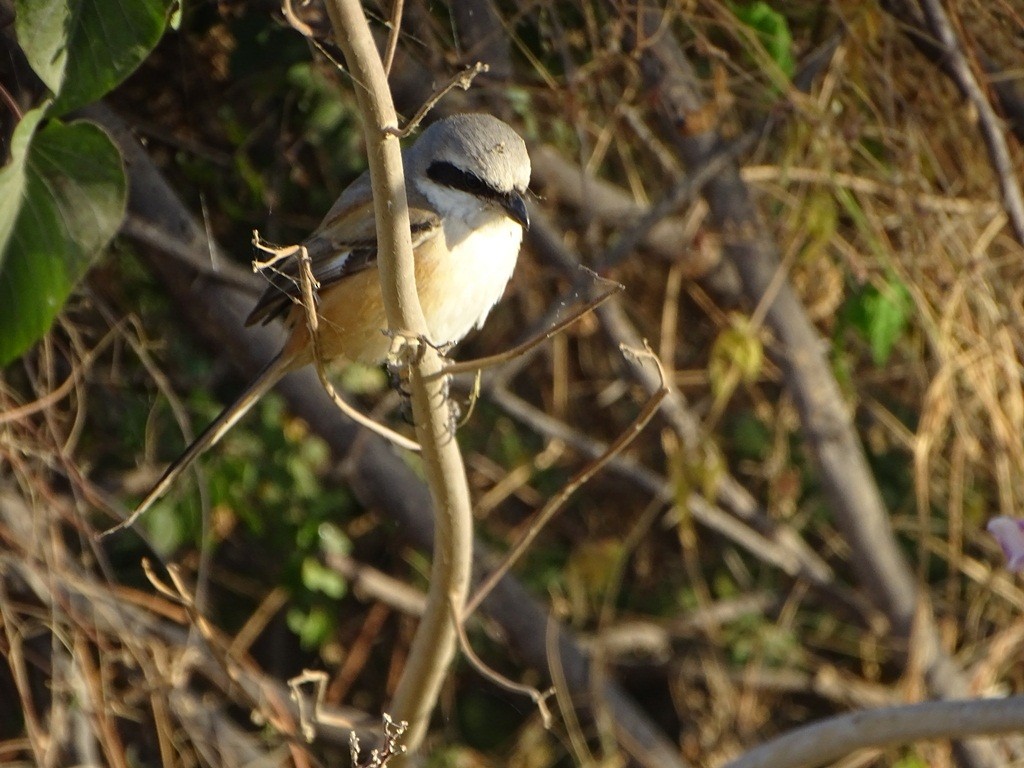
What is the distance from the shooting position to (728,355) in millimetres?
4215

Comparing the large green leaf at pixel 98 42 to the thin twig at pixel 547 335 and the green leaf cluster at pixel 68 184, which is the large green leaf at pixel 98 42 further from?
the thin twig at pixel 547 335

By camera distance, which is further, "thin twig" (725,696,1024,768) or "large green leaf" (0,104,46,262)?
"large green leaf" (0,104,46,262)

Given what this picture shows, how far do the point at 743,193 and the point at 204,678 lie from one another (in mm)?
2583


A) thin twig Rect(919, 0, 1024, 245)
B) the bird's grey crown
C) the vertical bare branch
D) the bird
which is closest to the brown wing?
the bird

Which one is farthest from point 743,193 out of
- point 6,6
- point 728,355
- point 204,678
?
point 204,678

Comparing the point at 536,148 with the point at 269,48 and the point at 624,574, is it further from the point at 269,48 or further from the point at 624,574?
the point at 624,574

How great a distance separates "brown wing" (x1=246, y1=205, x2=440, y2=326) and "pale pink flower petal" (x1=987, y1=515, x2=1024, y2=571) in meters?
1.51

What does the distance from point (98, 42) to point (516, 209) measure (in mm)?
962

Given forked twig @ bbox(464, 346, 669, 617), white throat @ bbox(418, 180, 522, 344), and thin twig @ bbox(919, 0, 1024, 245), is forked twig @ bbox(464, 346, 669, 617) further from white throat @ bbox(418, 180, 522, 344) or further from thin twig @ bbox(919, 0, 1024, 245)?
thin twig @ bbox(919, 0, 1024, 245)

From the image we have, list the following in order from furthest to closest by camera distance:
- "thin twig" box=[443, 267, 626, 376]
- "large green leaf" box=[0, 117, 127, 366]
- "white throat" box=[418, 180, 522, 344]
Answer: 1. "white throat" box=[418, 180, 522, 344]
2. "large green leaf" box=[0, 117, 127, 366]
3. "thin twig" box=[443, 267, 626, 376]

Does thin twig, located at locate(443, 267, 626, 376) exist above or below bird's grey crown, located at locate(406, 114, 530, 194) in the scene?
below

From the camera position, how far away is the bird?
2.94 metres

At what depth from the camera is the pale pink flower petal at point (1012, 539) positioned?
2.13 metres

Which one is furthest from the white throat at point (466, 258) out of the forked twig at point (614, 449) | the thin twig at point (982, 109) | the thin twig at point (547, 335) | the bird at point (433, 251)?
the thin twig at point (982, 109)
